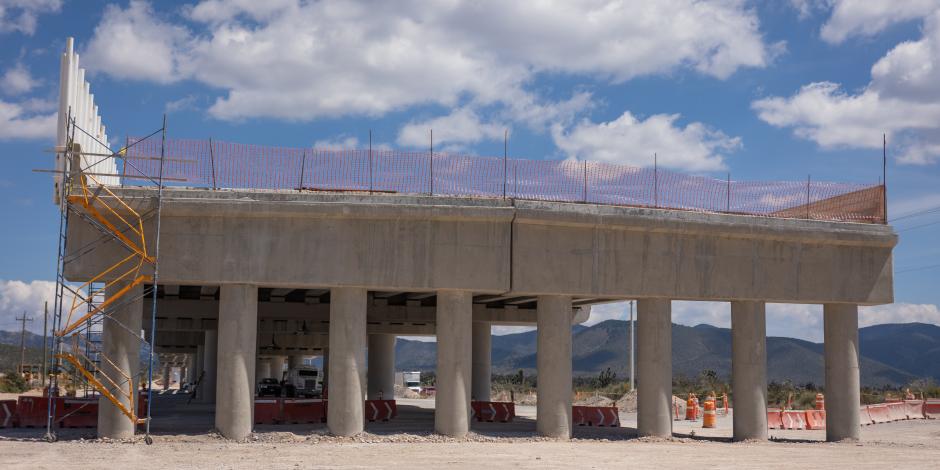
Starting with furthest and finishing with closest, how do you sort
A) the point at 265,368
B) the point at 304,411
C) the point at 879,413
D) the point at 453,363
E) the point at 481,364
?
the point at 265,368, the point at 481,364, the point at 879,413, the point at 304,411, the point at 453,363

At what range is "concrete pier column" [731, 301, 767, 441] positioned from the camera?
2866 cm

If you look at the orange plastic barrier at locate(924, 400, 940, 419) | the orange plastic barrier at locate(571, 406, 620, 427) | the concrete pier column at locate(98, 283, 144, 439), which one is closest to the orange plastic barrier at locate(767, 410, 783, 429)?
the orange plastic barrier at locate(571, 406, 620, 427)

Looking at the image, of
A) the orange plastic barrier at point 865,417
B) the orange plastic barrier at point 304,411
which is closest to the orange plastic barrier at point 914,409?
the orange plastic barrier at point 865,417

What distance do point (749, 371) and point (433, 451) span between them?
10578 mm

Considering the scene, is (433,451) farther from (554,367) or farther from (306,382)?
(306,382)

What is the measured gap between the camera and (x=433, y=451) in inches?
942

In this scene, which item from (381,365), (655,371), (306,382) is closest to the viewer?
(655,371)

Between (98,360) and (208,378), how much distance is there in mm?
27992

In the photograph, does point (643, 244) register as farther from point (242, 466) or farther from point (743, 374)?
point (242, 466)

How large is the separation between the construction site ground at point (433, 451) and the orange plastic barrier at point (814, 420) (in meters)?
5.72

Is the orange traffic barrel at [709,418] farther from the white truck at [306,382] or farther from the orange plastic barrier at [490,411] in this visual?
A: the white truck at [306,382]

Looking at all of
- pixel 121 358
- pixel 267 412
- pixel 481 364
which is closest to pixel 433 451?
pixel 121 358

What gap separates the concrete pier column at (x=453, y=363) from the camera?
26.4 metres

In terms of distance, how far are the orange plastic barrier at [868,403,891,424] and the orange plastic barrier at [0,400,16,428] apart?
3236 cm
